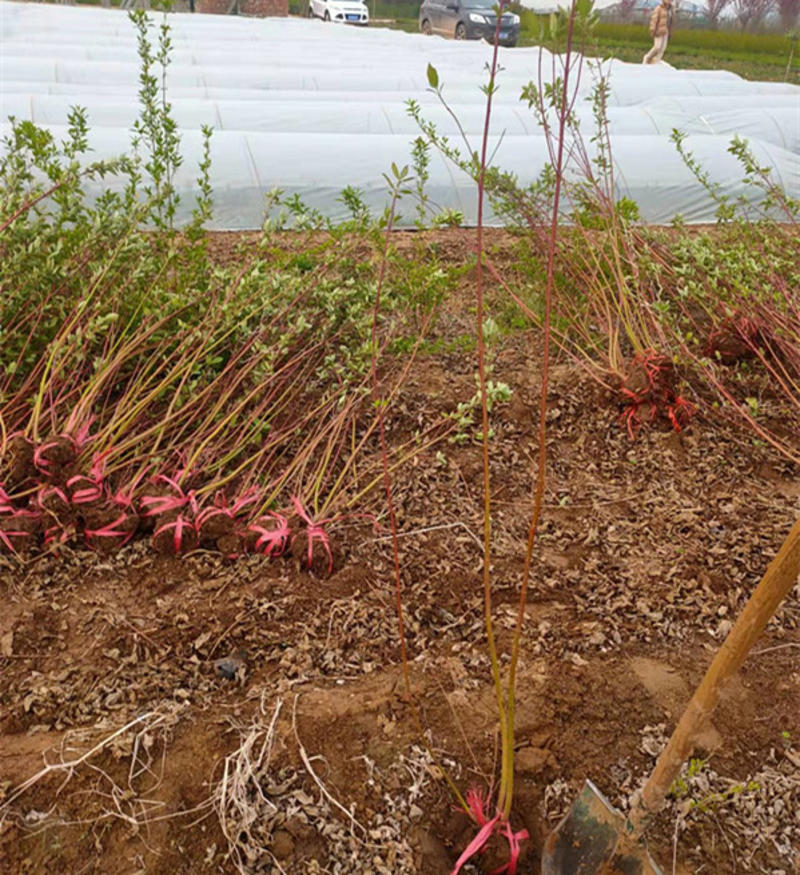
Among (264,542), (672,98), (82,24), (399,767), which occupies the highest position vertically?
(82,24)

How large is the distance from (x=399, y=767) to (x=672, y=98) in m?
6.77

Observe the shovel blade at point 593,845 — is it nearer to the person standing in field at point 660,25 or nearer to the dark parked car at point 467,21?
the person standing in field at point 660,25

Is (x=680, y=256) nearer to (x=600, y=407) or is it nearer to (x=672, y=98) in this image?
(x=600, y=407)

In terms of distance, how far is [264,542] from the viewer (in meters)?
2.13

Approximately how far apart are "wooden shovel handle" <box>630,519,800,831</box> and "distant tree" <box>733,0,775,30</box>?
1319 cm

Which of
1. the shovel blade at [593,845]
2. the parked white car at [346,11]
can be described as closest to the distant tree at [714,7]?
the parked white car at [346,11]

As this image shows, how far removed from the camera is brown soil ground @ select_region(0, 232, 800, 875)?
4.86ft

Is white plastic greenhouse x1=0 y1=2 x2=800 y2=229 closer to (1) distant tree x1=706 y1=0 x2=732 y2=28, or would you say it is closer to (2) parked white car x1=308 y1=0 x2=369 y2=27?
(1) distant tree x1=706 y1=0 x2=732 y2=28

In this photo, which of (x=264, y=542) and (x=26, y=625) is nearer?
(x=26, y=625)

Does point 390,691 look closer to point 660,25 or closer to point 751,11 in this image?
point 660,25

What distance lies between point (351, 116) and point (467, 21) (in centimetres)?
1172

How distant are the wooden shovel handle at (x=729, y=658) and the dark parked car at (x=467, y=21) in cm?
1590

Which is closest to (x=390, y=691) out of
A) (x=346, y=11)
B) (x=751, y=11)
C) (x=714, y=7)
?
(x=751, y=11)

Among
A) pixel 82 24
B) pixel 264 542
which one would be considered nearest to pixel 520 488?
pixel 264 542
